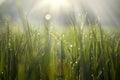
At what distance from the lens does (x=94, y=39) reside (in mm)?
1312

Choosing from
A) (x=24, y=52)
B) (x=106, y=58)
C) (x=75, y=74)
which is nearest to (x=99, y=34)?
(x=106, y=58)

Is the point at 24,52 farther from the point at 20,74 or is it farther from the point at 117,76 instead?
the point at 117,76

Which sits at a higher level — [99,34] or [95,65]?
[99,34]

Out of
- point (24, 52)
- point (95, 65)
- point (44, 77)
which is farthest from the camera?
point (95, 65)

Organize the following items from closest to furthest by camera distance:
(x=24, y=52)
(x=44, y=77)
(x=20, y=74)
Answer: (x=20, y=74)
(x=44, y=77)
(x=24, y=52)

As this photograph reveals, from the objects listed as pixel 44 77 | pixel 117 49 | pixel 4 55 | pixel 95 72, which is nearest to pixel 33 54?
pixel 44 77

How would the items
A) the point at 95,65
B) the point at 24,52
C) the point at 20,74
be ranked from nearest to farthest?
the point at 20,74 → the point at 24,52 → the point at 95,65

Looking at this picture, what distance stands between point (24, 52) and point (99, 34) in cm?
39

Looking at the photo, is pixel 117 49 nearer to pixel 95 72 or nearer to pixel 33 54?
pixel 95 72

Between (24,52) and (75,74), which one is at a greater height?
(24,52)

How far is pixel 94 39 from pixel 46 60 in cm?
31

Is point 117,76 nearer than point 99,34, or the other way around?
point 117,76

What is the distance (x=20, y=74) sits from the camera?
92cm

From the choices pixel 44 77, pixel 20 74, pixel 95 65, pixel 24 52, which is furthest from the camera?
pixel 95 65
